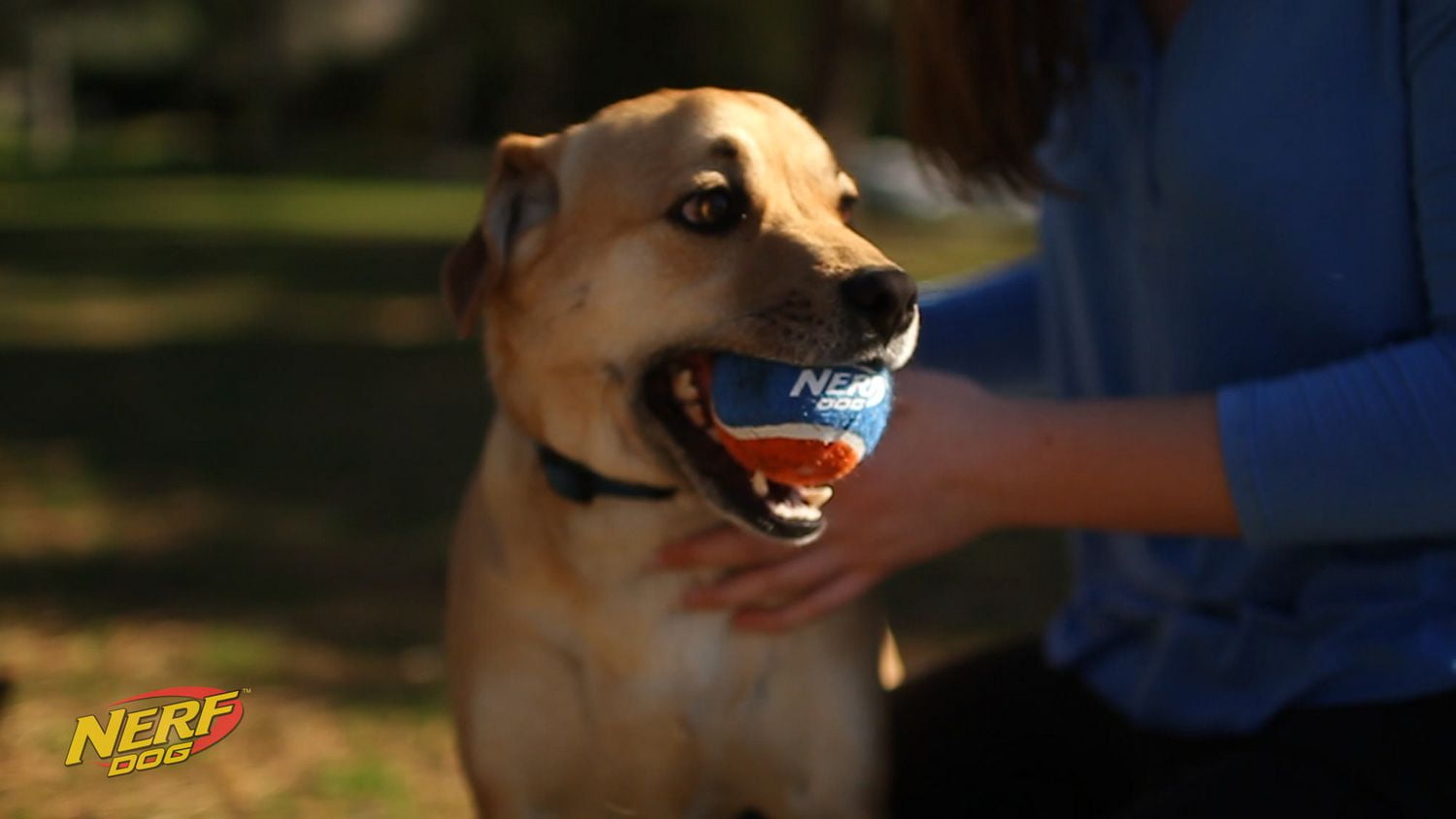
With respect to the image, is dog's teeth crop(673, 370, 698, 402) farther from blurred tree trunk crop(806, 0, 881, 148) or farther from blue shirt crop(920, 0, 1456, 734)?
blurred tree trunk crop(806, 0, 881, 148)

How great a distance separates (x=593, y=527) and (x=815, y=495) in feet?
1.22

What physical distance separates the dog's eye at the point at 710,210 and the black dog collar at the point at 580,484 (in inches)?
Answer: 16.0

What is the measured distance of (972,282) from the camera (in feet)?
9.87

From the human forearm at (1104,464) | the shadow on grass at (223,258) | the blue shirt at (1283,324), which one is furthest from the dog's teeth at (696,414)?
the shadow on grass at (223,258)

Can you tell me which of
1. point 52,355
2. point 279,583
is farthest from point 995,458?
→ point 52,355

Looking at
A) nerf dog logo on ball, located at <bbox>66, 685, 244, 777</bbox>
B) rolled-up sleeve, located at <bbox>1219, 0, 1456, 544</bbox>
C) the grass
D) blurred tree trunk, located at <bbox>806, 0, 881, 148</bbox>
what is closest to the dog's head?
rolled-up sleeve, located at <bbox>1219, 0, 1456, 544</bbox>

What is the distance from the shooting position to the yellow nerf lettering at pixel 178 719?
2027 mm

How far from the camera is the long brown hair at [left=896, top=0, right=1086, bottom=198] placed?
2.48 meters

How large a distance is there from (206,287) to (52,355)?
3.46 meters

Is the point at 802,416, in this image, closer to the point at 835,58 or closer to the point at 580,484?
the point at 580,484

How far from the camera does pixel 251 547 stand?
16.1 feet

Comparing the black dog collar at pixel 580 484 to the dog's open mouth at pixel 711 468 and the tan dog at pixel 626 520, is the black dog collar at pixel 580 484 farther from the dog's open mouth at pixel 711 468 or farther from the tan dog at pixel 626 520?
the dog's open mouth at pixel 711 468

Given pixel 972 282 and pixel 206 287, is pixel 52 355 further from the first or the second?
pixel 972 282

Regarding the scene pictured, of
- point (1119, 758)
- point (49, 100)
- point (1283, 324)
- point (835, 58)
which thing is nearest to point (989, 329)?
point (1283, 324)
